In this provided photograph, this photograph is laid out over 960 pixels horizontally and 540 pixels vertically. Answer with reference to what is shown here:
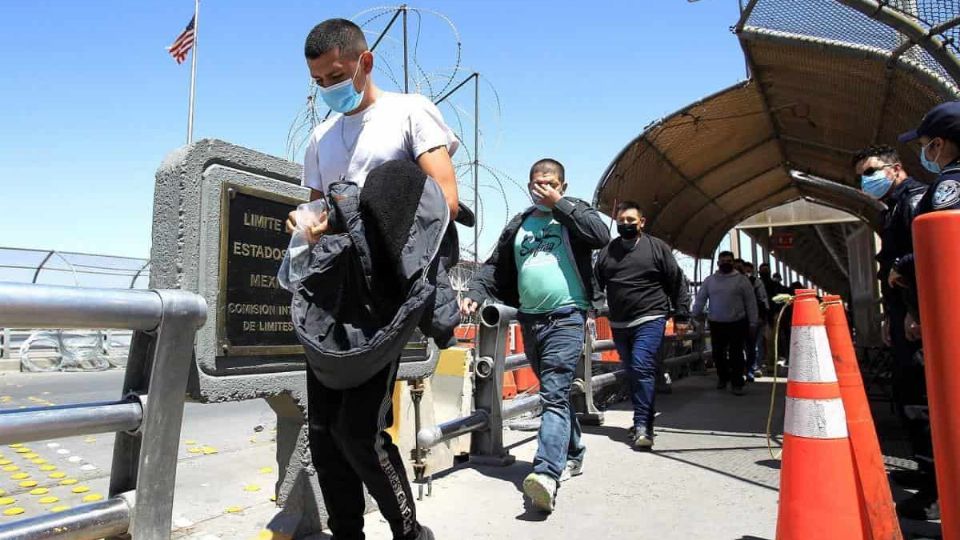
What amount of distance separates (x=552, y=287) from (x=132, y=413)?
2.36 m

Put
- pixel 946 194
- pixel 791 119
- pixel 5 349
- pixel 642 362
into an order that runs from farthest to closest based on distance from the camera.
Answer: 1. pixel 5 349
2. pixel 791 119
3. pixel 642 362
4. pixel 946 194

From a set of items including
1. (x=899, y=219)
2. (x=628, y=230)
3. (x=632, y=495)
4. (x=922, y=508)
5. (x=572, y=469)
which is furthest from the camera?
(x=628, y=230)

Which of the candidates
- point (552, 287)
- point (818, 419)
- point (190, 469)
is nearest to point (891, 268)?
point (818, 419)

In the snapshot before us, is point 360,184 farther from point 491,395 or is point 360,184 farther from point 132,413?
point 491,395

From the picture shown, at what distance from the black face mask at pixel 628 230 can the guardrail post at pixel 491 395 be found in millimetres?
1761

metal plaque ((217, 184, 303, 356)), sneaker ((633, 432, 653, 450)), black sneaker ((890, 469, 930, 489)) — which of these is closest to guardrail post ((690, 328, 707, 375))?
sneaker ((633, 432, 653, 450))

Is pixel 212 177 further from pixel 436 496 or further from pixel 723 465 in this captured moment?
pixel 723 465

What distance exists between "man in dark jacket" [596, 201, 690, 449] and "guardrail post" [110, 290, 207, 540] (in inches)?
137

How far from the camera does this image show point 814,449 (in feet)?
8.87

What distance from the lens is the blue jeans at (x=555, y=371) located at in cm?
365

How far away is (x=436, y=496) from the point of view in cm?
378

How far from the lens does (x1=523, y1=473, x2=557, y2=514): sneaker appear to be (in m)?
3.41

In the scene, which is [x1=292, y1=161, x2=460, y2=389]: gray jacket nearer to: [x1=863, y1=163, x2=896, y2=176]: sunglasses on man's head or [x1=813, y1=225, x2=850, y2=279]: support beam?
[x1=863, y1=163, x2=896, y2=176]: sunglasses on man's head

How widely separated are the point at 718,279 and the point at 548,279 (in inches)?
232
